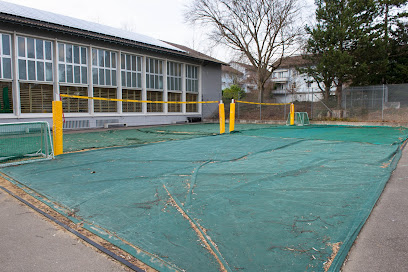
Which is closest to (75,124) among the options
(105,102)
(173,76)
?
(105,102)

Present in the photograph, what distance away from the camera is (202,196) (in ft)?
13.8

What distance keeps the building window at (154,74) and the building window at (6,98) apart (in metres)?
8.93

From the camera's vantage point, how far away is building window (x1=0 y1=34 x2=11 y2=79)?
1407 cm

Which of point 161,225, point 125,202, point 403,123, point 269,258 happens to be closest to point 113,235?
point 161,225

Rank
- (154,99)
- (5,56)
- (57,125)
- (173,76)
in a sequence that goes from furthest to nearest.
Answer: (173,76) → (154,99) → (5,56) → (57,125)

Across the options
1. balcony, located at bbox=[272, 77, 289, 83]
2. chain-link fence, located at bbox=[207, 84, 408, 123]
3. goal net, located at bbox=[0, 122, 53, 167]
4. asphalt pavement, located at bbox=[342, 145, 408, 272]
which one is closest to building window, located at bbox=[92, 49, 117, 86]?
goal net, located at bbox=[0, 122, 53, 167]

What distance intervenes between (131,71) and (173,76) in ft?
13.8

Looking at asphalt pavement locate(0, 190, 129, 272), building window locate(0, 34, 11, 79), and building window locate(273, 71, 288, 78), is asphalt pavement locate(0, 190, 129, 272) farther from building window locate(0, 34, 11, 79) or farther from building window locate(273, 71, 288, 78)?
building window locate(273, 71, 288, 78)

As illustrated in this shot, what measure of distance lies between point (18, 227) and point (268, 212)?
2991mm

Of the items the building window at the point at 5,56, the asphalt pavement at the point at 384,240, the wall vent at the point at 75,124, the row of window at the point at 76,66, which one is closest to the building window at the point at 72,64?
the row of window at the point at 76,66

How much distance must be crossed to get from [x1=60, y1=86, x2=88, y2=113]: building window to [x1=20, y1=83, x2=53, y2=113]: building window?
0.76 metres

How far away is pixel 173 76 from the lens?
A: 2348cm

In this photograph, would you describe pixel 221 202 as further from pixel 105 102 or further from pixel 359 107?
pixel 359 107

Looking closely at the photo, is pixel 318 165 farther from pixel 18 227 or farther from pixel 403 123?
pixel 403 123
